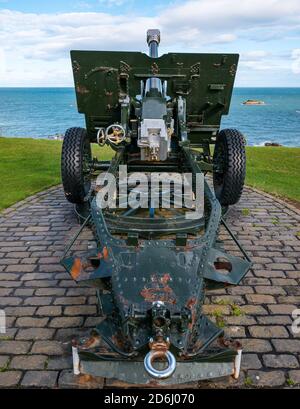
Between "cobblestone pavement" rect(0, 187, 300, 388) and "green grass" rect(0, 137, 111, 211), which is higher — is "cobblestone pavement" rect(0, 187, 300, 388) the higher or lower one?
the higher one

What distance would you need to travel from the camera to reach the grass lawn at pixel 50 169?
24.8 ft

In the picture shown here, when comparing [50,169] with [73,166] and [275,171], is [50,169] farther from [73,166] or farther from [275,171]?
[275,171]

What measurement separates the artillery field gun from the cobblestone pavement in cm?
42

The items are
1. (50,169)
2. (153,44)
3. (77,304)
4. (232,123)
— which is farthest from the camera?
(232,123)

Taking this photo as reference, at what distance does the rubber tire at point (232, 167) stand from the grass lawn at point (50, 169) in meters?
1.77

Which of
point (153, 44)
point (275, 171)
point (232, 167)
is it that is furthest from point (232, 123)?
point (232, 167)

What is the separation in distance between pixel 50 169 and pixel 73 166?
12.2 ft

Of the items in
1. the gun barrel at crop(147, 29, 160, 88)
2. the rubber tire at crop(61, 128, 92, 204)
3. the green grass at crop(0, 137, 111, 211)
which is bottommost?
the green grass at crop(0, 137, 111, 211)

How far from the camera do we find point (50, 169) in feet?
30.3

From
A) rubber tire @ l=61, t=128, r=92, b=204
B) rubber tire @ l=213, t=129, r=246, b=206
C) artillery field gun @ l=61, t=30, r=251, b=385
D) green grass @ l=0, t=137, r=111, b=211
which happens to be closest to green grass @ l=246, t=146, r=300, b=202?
artillery field gun @ l=61, t=30, r=251, b=385

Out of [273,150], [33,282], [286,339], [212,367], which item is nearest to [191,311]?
[212,367]

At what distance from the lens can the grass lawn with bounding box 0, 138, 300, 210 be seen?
755cm


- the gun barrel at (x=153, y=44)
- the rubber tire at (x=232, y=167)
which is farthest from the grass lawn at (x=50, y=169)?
the gun barrel at (x=153, y=44)

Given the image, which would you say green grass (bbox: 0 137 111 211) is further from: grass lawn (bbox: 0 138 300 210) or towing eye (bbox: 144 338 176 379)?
towing eye (bbox: 144 338 176 379)
